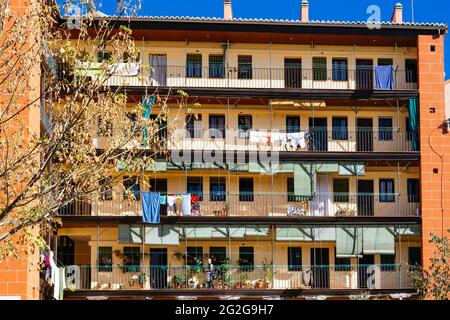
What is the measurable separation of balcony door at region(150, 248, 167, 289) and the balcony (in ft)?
26.1

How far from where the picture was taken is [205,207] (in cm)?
3953

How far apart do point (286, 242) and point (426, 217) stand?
6674 millimetres

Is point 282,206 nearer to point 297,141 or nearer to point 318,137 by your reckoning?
point 297,141

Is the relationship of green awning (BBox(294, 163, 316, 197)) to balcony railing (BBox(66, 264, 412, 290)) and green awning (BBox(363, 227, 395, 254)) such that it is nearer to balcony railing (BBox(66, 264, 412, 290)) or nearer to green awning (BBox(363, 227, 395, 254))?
green awning (BBox(363, 227, 395, 254))

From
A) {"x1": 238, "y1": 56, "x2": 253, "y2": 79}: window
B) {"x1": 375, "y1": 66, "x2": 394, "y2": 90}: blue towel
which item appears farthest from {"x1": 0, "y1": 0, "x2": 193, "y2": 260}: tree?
{"x1": 375, "y1": 66, "x2": 394, "y2": 90}: blue towel

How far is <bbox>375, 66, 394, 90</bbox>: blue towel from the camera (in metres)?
40.5

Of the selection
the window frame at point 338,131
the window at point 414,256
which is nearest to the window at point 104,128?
the window frame at point 338,131

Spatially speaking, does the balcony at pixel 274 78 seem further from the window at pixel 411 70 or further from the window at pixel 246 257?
the window at pixel 246 257

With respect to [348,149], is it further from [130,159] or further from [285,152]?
[130,159]

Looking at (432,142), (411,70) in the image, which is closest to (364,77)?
(411,70)

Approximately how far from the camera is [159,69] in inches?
1588

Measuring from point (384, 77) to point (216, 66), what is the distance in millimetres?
8158

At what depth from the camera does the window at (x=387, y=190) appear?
Result: 133 feet
